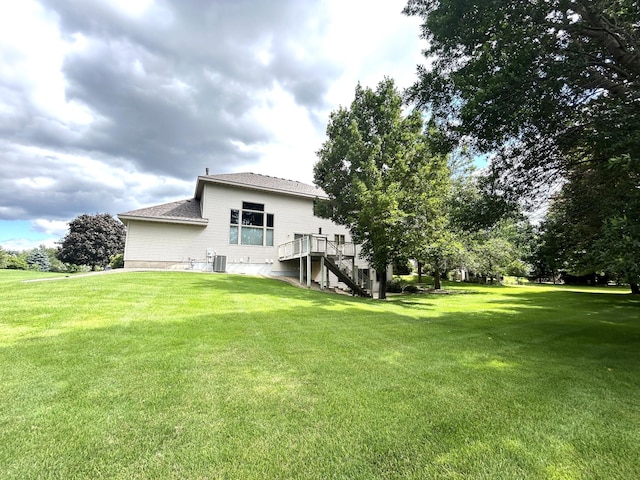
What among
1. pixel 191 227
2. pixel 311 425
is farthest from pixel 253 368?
pixel 191 227

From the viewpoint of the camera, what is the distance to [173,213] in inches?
666

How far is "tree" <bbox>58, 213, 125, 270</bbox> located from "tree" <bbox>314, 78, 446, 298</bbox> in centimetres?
2992

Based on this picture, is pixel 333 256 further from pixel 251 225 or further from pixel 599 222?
pixel 599 222

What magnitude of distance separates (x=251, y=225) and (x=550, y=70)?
15.6m

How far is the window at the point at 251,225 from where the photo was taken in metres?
18.0

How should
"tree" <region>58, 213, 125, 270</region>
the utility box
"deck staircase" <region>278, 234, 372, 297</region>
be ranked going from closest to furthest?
1. "deck staircase" <region>278, 234, 372, 297</region>
2. the utility box
3. "tree" <region>58, 213, 125, 270</region>

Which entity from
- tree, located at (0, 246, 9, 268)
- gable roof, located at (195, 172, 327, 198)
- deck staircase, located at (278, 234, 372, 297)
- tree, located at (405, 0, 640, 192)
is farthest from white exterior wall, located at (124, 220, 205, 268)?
tree, located at (0, 246, 9, 268)

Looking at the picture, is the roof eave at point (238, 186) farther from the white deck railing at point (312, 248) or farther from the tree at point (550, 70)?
the tree at point (550, 70)

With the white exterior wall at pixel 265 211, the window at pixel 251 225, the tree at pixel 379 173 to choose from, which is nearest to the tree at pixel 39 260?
the white exterior wall at pixel 265 211

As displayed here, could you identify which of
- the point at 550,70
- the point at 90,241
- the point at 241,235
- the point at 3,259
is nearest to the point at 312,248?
the point at 241,235

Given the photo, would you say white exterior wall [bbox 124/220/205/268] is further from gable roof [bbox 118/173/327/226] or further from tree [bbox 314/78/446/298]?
tree [bbox 314/78/446/298]

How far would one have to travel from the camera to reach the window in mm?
18000

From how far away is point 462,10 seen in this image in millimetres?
6188

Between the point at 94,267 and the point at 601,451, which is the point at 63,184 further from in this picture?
the point at 601,451
